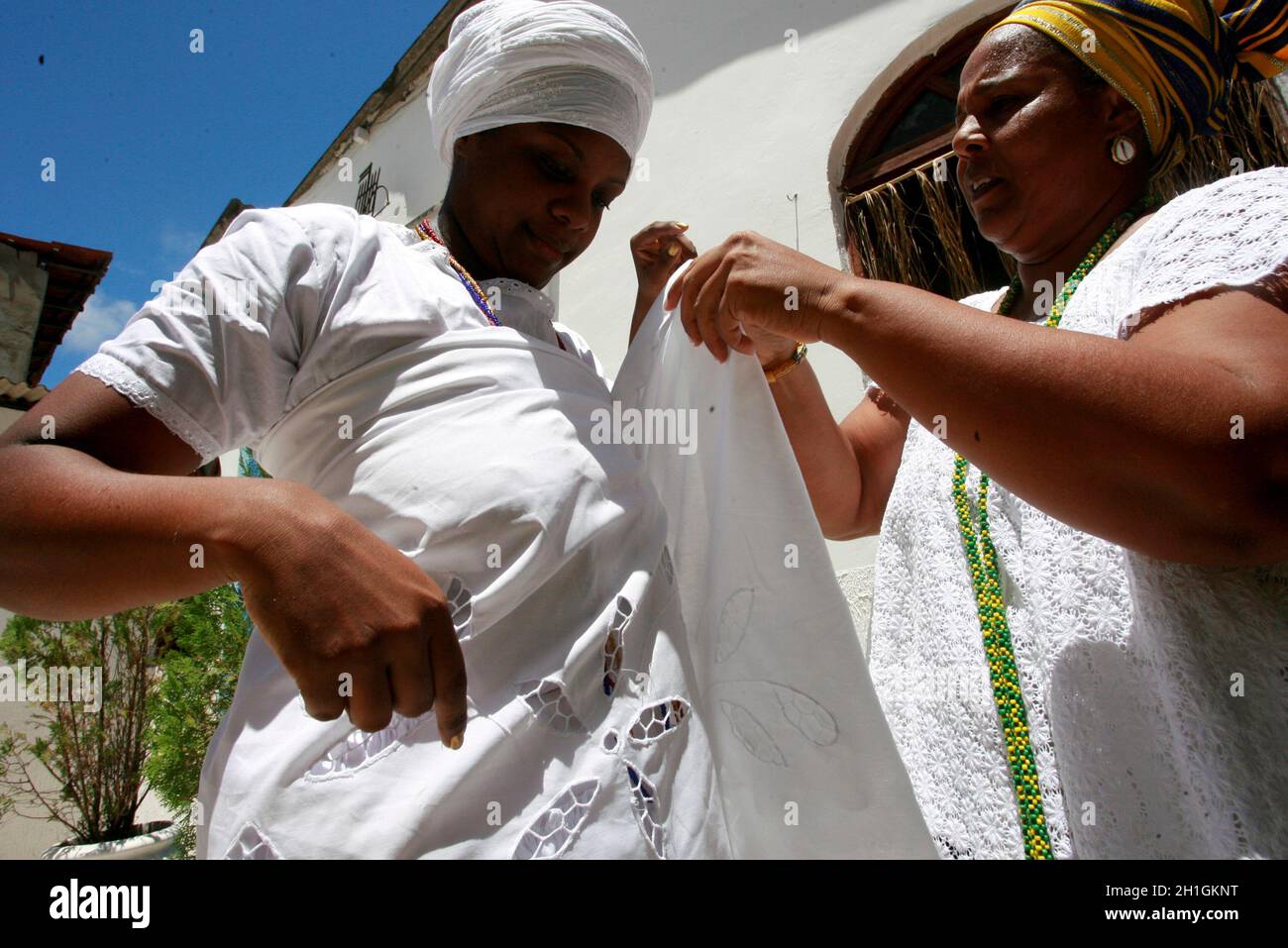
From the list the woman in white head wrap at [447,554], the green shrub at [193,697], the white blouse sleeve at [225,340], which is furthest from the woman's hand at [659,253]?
the green shrub at [193,697]

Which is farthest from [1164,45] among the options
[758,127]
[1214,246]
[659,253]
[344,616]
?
[758,127]

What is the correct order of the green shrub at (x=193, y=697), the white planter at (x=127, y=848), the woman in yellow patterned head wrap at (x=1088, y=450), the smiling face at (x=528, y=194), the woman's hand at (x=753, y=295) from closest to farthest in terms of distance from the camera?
the woman in yellow patterned head wrap at (x=1088, y=450), the woman's hand at (x=753, y=295), the smiling face at (x=528, y=194), the green shrub at (x=193, y=697), the white planter at (x=127, y=848)

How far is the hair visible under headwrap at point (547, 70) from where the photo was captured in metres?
1.33

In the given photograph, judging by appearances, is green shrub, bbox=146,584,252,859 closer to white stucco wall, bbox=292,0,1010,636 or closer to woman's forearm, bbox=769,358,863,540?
white stucco wall, bbox=292,0,1010,636

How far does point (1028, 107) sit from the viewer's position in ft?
4.48

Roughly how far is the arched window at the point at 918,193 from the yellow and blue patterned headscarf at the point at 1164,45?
141 cm

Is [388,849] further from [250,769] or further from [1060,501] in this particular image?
[1060,501]

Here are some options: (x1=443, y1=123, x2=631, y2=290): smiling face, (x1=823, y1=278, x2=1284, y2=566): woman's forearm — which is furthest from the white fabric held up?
(x1=823, y1=278, x2=1284, y2=566): woman's forearm

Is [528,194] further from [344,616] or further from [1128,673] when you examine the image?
[1128,673]

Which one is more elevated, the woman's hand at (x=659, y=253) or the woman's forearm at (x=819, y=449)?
the woman's hand at (x=659, y=253)

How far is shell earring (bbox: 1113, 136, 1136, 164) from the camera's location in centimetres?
135

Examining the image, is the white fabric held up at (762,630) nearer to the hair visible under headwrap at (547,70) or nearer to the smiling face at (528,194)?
the smiling face at (528,194)

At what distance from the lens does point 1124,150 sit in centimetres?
135

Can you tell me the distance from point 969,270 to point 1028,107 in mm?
1765
